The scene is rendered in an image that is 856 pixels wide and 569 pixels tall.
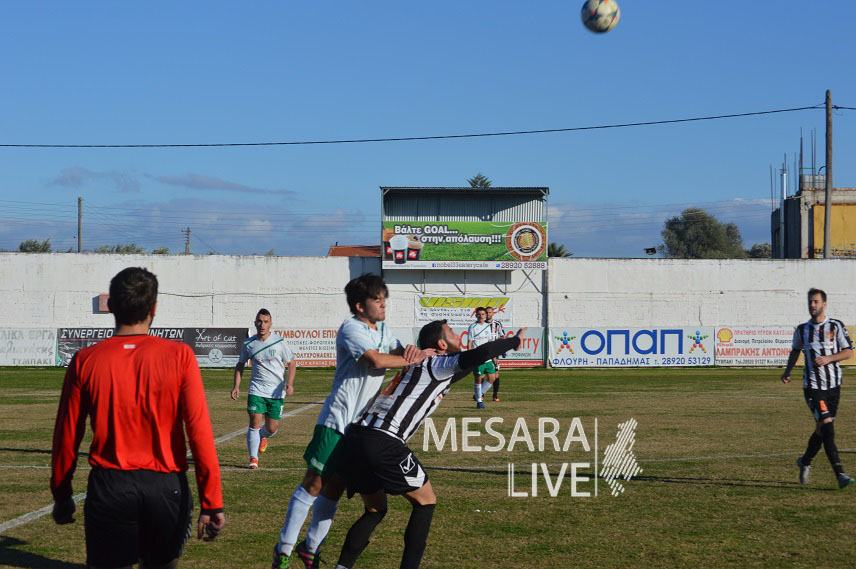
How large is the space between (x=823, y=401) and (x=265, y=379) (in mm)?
7255

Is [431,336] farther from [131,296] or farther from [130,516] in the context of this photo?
[130,516]

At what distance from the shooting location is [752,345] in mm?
50812

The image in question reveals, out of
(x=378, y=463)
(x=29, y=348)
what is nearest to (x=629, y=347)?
(x=29, y=348)

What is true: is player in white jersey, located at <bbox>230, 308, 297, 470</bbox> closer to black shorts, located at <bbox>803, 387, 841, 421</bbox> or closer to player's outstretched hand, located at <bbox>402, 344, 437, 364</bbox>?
black shorts, located at <bbox>803, 387, 841, 421</bbox>

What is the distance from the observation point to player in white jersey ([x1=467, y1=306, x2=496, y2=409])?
23.6 metres

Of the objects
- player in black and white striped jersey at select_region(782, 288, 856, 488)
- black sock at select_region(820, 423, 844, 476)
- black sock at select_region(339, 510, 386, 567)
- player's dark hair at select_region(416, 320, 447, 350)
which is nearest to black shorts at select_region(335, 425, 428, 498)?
black sock at select_region(339, 510, 386, 567)

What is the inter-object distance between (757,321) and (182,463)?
5133cm

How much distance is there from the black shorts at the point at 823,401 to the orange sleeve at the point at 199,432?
30.0ft

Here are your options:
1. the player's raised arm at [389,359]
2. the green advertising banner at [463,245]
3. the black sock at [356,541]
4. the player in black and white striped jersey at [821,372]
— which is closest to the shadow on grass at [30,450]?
the black sock at [356,541]

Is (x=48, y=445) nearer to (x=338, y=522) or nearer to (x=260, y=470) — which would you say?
(x=260, y=470)

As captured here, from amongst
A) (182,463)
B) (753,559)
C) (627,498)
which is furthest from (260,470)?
(182,463)

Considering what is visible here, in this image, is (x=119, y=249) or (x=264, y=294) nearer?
(x=264, y=294)

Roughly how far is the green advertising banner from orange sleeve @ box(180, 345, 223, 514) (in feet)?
153

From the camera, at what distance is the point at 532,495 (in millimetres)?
11438
